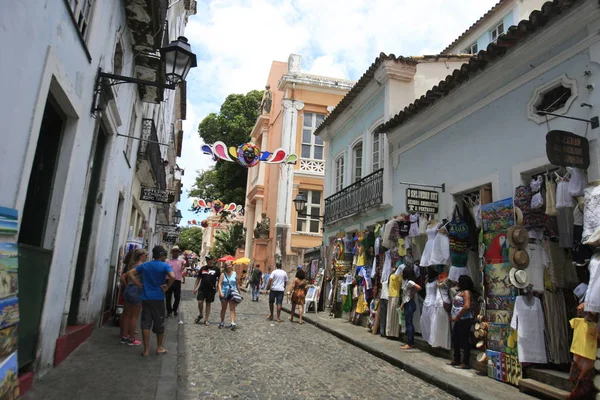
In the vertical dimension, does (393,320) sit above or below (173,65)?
below

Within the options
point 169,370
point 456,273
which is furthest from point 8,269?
point 456,273

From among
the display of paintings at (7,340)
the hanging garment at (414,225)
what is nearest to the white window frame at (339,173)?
the hanging garment at (414,225)

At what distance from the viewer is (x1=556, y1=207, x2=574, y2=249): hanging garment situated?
18.9 ft

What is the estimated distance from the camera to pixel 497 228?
6.62 meters

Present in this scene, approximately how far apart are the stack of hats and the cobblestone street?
73.8 inches

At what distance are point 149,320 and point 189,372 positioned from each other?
3.40 feet

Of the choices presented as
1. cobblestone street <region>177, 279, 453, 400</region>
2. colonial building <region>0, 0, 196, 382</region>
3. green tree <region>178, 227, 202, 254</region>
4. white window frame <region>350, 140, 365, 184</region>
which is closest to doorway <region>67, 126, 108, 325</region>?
colonial building <region>0, 0, 196, 382</region>

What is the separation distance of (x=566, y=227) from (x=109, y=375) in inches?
249

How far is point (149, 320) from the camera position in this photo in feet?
20.9

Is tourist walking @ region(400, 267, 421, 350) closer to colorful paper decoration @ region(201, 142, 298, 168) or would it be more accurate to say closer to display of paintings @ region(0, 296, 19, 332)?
display of paintings @ region(0, 296, 19, 332)

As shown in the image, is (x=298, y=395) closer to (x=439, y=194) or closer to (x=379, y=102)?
(x=439, y=194)

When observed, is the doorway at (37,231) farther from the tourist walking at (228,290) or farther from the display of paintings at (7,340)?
the tourist walking at (228,290)

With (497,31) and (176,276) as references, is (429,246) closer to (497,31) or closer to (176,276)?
(176,276)

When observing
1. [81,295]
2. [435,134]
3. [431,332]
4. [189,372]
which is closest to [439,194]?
[435,134]
